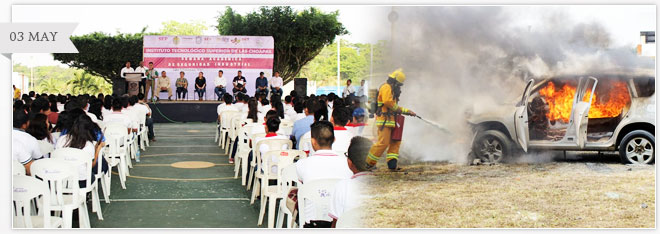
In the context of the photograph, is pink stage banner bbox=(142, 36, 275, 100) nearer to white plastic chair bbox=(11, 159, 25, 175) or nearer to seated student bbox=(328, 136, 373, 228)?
white plastic chair bbox=(11, 159, 25, 175)

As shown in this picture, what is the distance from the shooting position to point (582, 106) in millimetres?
4648

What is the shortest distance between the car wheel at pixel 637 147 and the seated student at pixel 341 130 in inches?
94.1

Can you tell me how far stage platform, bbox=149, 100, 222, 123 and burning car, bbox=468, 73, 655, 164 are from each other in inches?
312

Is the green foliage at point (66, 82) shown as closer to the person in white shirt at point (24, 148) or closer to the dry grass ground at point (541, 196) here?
the person in white shirt at point (24, 148)

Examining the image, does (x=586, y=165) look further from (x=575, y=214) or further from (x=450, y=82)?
(x=450, y=82)

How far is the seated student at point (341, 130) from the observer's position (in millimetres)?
3822

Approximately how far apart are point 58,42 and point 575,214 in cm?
423

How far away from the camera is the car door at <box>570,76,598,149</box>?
4.63 metres

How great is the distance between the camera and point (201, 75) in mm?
12773

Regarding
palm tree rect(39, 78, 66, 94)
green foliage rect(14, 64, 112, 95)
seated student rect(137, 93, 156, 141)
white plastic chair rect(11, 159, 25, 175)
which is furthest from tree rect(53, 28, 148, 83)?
white plastic chair rect(11, 159, 25, 175)

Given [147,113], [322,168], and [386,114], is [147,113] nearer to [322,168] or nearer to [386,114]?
[322,168]

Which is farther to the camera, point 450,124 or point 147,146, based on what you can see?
point 147,146

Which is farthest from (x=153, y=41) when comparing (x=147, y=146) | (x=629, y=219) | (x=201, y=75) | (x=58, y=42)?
(x=629, y=219)

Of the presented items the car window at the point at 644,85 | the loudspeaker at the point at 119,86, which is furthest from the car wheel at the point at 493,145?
the loudspeaker at the point at 119,86
